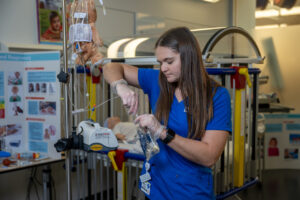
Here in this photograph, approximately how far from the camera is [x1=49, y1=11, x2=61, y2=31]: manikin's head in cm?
316

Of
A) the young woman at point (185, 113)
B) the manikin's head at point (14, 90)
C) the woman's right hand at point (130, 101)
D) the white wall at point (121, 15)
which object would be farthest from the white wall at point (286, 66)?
the woman's right hand at point (130, 101)

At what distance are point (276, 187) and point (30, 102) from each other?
11.3ft

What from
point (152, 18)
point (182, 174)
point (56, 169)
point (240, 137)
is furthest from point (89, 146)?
point (152, 18)

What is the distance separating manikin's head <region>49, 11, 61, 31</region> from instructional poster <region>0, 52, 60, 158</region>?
636 mm

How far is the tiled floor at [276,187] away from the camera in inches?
157

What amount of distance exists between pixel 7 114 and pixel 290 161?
171 inches

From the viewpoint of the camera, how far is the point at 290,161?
199 inches

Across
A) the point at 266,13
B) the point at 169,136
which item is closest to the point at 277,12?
the point at 266,13

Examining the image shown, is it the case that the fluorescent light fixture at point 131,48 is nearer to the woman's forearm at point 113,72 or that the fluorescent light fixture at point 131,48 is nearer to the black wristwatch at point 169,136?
the woman's forearm at point 113,72

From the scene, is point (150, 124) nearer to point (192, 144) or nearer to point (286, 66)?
point (192, 144)

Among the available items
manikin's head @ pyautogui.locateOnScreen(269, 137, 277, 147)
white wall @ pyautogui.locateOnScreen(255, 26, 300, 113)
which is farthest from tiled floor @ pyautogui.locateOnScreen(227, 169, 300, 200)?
white wall @ pyautogui.locateOnScreen(255, 26, 300, 113)

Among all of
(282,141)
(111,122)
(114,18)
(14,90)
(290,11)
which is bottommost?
(282,141)

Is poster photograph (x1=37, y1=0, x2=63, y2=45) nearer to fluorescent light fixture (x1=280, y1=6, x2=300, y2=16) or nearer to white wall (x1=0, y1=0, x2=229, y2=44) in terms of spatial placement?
white wall (x1=0, y1=0, x2=229, y2=44)

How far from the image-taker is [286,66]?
5.55 meters
